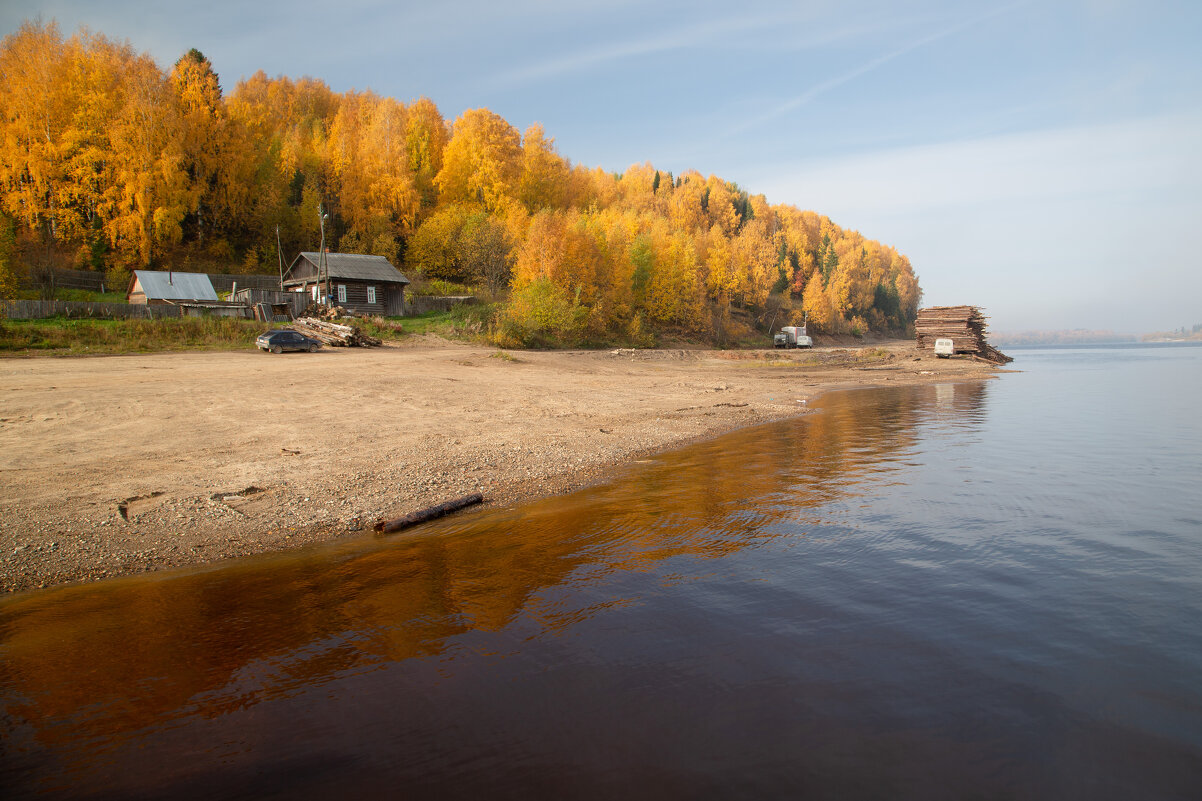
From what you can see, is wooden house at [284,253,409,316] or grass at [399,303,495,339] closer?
grass at [399,303,495,339]

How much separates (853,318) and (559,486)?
122836 millimetres

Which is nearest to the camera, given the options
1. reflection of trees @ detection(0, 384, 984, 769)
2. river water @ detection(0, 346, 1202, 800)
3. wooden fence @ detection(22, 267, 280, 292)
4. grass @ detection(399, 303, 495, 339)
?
river water @ detection(0, 346, 1202, 800)

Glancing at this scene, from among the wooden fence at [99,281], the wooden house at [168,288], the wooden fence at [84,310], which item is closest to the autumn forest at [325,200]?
the wooden fence at [99,281]

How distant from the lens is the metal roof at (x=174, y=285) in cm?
4569

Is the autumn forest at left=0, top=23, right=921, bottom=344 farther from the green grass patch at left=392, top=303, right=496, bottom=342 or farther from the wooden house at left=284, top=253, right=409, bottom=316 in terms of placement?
the wooden house at left=284, top=253, right=409, bottom=316

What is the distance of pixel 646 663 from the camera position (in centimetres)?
575

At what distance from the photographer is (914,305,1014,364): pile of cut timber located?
173ft

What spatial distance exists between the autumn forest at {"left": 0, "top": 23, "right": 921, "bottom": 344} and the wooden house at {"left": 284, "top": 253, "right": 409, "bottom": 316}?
9855 millimetres

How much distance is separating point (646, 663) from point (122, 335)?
39108 mm

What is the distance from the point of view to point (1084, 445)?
16828 mm

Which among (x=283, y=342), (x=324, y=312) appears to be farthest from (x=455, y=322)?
(x=283, y=342)

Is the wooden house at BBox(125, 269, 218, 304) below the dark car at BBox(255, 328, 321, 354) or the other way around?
the other way around

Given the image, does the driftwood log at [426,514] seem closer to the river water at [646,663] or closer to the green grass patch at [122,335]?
the river water at [646,663]

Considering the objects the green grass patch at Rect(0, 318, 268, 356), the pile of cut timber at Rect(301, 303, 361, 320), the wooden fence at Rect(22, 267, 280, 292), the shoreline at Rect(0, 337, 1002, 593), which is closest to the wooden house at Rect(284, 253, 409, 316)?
the pile of cut timber at Rect(301, 303, 361, 320)
